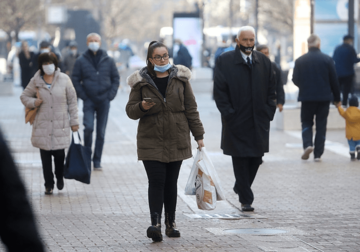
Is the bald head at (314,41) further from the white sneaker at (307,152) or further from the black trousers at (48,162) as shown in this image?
the black trousers at (48,162)

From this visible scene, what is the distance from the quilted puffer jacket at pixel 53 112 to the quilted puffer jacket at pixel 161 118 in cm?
244

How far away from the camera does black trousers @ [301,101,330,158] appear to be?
1046 centimetres

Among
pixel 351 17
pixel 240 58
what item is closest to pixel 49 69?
pixel 240 58

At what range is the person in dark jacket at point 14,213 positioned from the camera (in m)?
2.30

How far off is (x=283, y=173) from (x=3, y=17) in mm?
31832

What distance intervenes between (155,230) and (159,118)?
88cm

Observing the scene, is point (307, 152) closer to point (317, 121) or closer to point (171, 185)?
point (317, 121)

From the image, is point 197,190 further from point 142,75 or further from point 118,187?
point 118,187

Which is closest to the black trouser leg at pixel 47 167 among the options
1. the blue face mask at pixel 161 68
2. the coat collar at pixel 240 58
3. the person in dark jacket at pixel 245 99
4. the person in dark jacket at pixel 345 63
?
the person in dark jacket at pixel 245 99

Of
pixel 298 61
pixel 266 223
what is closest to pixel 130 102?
pixel 266 223

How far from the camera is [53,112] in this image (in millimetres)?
8070

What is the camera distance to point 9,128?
1566 cm

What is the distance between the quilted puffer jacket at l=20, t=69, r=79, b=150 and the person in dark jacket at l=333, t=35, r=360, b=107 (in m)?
9.80

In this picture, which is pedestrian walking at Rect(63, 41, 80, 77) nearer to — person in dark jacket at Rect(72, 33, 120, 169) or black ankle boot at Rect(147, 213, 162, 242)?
person in dark jacket at Rect(72, 33, 120, 169)
